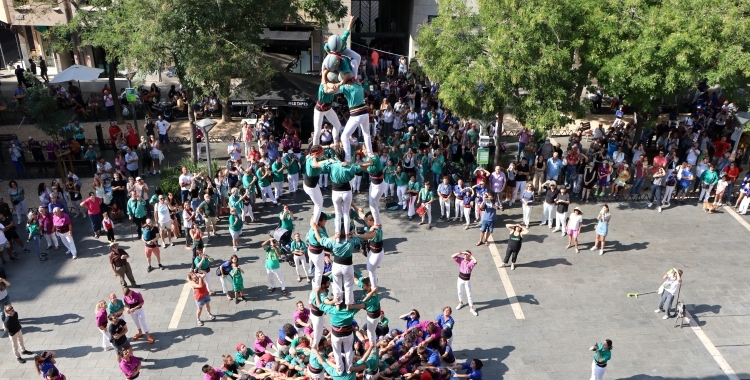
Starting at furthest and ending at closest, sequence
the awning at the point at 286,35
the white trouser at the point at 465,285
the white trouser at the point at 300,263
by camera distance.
A: 1. the awning at the point at 286,35
2. the white trouser at the point at 300,263
3. the white trouser at the point at 465,285

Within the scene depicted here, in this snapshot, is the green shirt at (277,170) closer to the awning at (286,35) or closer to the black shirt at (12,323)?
the black shirt at (12,323)

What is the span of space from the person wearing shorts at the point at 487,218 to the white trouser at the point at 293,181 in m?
6.23

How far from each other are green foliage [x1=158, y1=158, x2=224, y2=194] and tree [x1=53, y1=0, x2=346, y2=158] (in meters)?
2.44

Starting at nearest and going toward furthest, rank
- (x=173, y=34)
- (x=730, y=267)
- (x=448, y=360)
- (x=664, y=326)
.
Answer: (x=448, y=360), (x=664, y=326), (x=730, y=267), (x=173, y=34)

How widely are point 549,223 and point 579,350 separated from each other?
5.97 metres

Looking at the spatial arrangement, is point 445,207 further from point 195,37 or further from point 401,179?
point 195,37

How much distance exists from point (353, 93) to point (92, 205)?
10.2 metres

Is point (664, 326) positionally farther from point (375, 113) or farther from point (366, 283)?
point (375, 113)

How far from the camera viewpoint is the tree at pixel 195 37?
62.0 feet

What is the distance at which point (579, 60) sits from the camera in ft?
69.7

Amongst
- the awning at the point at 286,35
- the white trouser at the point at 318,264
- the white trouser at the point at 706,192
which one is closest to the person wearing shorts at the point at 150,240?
the white trouser at the point at 318,264

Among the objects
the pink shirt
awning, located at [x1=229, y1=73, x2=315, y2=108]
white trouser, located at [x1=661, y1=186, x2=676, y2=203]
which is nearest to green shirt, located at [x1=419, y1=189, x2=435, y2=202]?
awning, located at [x1=229, y1=73, x2=315, y2=108]

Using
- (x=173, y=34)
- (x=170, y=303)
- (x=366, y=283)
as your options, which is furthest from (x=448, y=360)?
(x=173, y=34)

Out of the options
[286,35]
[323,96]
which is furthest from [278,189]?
[286,35]
